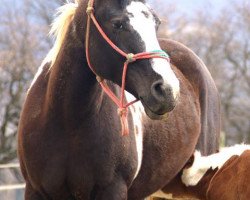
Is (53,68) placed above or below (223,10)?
above

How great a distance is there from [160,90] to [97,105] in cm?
78

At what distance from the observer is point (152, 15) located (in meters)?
3.75

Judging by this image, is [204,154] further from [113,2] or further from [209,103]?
[113,2]

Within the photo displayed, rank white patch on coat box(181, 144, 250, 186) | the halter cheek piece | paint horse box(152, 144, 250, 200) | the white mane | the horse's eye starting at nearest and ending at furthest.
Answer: the halter cheek piece < the horse's eye < the white mane < paint horse box(152, 144, 250, 200) < white patch on coat box(181, 144, 250, 186)

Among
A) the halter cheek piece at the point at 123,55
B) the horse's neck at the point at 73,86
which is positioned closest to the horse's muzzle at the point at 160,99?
the halter cheek piece at the point at 123,55

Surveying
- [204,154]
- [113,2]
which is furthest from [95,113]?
[204,154]

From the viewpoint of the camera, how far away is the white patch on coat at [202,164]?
5.45 m

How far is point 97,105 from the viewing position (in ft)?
13.6

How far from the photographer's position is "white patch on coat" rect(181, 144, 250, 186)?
5.45 meters

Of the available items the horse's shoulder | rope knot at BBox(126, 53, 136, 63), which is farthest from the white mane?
the horse's shoulder

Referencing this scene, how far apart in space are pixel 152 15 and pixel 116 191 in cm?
116

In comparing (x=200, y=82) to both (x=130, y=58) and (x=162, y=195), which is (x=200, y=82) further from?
(x=130, y=58)

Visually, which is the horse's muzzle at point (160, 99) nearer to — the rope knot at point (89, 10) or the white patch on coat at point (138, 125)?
the rope knot at point (89, 10)

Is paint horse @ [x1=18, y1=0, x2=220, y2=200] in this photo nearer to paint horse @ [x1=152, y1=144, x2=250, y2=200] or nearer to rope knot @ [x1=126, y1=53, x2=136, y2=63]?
rope knot @ [x1=126, y1=53, x2=136, y2=63]
